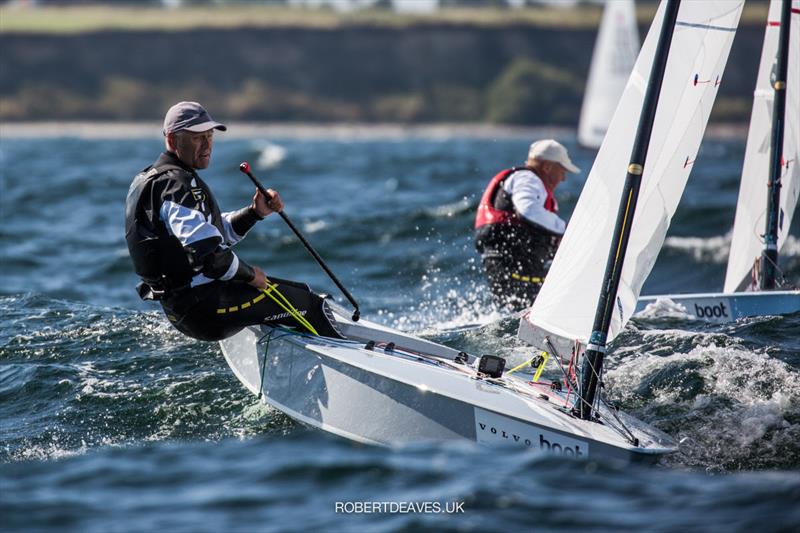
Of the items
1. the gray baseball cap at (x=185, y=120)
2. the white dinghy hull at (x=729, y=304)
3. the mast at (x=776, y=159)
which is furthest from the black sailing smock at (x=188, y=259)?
the mast at (x=776, y=159)

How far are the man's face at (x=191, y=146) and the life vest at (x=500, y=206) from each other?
2.96m

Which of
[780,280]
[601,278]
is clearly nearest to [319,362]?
[601,278]

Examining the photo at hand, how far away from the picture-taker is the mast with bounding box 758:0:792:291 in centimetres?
938

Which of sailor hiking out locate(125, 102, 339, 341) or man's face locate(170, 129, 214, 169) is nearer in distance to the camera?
sailor hiking out locate(125, 102, 339, 341)

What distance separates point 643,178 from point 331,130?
A: 8198 centimetres

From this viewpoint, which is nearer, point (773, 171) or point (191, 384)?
point (191, 384)

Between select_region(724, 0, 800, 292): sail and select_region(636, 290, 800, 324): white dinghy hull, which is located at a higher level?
select_region(724, 0, 800, 292): sail

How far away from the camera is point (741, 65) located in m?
91.6

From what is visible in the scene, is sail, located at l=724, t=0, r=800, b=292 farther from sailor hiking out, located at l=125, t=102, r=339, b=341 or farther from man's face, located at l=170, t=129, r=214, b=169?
man's face, located at l=170, t=129, r=214, b=169

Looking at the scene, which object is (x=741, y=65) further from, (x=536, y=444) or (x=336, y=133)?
(x=536, y=444)

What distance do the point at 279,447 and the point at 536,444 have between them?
1.26 metres

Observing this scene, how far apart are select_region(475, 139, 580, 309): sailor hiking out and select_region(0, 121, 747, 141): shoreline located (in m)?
70.3

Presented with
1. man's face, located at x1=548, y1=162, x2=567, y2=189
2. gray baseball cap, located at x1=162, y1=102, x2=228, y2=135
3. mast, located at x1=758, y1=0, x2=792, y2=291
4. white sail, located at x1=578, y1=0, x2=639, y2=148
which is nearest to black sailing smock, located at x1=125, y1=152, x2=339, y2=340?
gray baseball cap, located at x1=162, y1=102, x2=228, y2=135

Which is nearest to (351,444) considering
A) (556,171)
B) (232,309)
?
(232,309)
